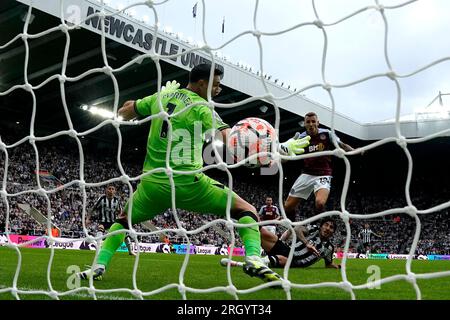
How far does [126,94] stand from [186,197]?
742 inches

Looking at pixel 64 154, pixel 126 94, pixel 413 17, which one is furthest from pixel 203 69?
pixel 64 154

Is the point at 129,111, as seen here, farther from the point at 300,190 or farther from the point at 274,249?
the point at 300,190

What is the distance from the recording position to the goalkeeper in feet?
12.3

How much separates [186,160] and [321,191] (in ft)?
13.1

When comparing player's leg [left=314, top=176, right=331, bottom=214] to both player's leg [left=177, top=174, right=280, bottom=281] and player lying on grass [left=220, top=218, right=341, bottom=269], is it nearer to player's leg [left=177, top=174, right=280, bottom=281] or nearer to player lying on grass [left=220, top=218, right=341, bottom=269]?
player lying on grass [left=220, top=218, right=341, bottom=269]

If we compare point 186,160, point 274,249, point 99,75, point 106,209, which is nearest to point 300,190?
point 274,249

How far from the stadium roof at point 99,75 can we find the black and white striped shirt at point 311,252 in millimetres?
Answer: 7771

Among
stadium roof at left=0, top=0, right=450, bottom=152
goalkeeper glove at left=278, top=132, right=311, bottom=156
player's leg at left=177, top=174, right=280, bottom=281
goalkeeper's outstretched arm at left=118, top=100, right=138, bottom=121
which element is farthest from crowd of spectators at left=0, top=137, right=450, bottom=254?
goalkeeper glove at left=278, top=132, right=311, bottom=156

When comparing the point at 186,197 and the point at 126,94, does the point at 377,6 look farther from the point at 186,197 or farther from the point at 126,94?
the point at 126,94

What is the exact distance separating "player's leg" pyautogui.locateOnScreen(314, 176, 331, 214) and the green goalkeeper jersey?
3782 millimetres

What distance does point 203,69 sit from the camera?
3.99m

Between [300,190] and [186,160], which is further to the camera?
[300,190]

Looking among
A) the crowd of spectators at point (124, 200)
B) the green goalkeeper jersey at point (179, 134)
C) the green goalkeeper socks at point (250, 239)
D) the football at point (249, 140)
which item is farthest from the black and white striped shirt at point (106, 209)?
the football at point (249, 140)

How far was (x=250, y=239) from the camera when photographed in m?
3.63
